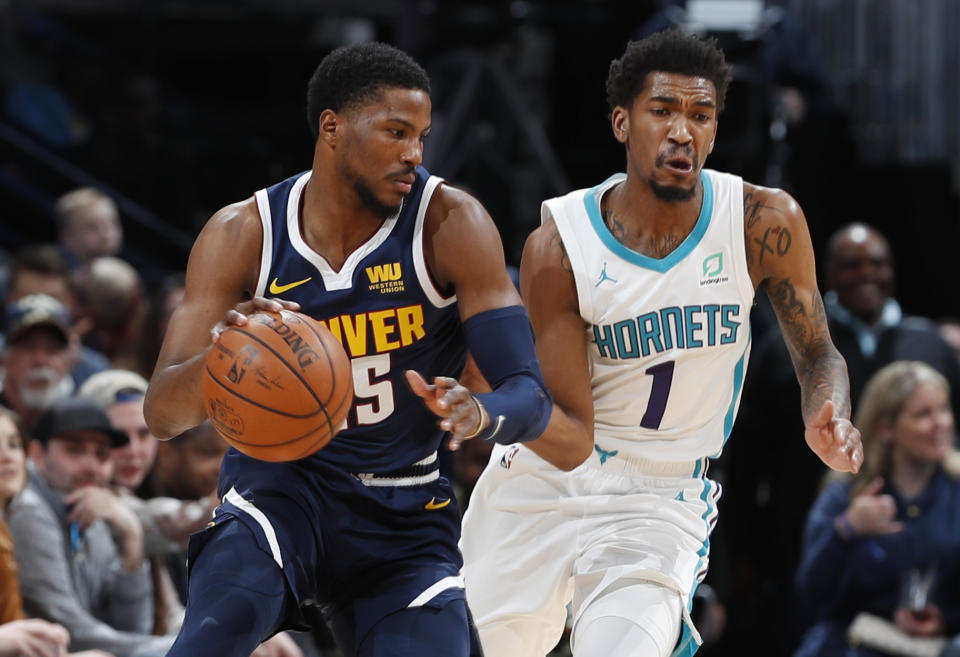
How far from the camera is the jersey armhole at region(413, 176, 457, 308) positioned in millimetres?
3566

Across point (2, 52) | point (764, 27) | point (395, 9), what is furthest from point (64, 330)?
point (395, 9)

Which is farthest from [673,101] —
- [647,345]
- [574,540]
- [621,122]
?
[574,540]

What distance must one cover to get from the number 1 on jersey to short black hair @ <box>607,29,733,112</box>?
2.49ft

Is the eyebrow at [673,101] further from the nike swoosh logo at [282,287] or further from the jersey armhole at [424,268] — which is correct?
the nike swoosh logo at [282,287]

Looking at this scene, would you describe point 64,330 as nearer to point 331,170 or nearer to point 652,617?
point 331,170

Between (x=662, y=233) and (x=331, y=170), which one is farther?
(x=662, y=233)

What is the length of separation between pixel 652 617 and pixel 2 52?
908 cm

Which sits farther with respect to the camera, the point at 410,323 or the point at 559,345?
the point at 559,345

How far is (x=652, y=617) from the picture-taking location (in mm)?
3725

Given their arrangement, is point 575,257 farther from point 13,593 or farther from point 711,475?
point 711,475

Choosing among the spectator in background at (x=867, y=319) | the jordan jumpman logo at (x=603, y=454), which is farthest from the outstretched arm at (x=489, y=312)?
the spectator in background at (x=867, y=319)

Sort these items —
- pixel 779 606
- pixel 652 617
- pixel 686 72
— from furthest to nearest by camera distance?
pixel 779 606
pixel 686 72
pixel 652 617

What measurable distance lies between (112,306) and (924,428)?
13.0 ft

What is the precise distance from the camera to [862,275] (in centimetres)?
701
